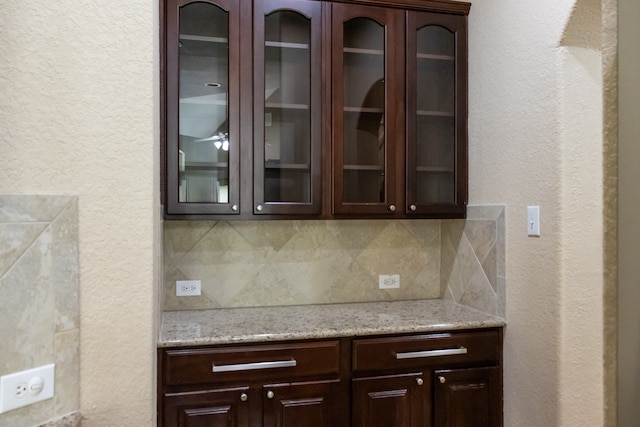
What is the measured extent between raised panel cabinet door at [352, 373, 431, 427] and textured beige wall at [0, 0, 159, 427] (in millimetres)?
878

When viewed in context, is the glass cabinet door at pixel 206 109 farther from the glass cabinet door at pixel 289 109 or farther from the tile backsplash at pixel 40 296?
the tile backsplash at pixel 40 296

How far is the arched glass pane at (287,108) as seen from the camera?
2.05 m

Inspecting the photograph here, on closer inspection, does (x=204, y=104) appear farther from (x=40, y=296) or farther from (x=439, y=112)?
(x=439, y=112)

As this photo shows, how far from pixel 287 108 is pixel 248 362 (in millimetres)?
1183

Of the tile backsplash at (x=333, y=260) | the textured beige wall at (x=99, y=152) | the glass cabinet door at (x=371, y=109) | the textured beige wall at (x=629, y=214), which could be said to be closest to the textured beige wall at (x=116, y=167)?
the textured beige wall at (x=99, y=152)

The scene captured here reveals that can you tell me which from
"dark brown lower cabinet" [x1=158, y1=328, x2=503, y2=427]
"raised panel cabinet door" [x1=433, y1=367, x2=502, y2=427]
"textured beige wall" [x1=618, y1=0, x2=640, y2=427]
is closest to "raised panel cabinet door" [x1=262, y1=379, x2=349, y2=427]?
"dark brown lower cabinet" [x1=158, y1=328, x2=503, y2=427]

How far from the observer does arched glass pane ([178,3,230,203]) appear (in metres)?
1.95

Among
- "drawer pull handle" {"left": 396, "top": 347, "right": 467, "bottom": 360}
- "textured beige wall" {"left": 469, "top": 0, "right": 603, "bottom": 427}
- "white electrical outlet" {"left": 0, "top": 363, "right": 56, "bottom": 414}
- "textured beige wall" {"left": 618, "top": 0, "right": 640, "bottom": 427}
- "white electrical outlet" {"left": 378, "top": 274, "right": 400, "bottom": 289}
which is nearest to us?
"textured beige wall" {"left": 618, "top": 0, "right": 640, "bottom": 427}

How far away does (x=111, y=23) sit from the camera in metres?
1.32

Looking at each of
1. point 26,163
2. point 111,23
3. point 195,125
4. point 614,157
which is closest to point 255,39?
point 195,125

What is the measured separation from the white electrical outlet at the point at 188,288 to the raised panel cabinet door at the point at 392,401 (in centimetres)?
94

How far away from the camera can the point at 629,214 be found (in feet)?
1.46

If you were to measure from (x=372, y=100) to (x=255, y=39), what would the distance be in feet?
2.12

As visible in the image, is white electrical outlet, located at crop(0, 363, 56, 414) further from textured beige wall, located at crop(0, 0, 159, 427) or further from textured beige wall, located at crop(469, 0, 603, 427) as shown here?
textured beige wall, located at crop(469, 0, 603, 427)
